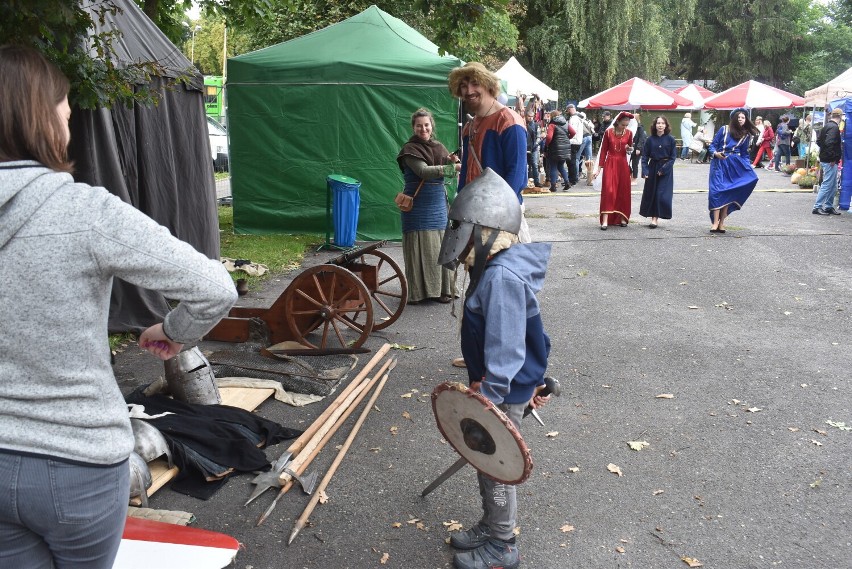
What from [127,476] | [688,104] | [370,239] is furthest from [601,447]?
[688,104]

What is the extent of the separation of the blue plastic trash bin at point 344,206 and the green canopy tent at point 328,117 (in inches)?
29.2

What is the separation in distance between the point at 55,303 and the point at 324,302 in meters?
4.60

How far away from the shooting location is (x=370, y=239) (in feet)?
38.3

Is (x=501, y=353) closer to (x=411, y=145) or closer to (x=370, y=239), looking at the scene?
(x=411, y=145)

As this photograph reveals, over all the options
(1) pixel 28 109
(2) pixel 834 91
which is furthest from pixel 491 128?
(2) pixel 834 91

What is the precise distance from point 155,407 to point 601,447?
2590 mm

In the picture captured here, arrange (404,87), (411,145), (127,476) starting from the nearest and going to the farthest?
1. (127,476)
2. (411,145)
3. (404,87)

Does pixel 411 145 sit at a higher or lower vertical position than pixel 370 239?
higher

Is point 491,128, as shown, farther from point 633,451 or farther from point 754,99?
point 754,99

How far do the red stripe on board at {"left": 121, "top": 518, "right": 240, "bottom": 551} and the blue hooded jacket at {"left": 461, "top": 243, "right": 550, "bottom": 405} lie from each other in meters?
1.20

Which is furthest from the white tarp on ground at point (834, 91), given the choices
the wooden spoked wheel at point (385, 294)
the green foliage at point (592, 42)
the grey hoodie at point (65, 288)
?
the grey hoodie at point (65, 288)

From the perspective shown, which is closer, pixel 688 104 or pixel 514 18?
pixel 688 104

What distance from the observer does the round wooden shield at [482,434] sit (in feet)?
9.34

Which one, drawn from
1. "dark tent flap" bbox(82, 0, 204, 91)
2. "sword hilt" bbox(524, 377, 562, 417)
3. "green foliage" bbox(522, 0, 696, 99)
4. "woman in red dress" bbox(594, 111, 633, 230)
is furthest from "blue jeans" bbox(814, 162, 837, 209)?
"green foliage" bbox(522, 0, 696, 99)
